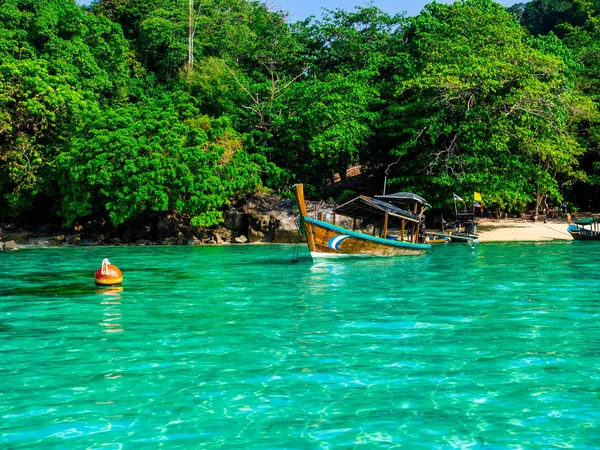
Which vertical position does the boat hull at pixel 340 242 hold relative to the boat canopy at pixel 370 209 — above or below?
below

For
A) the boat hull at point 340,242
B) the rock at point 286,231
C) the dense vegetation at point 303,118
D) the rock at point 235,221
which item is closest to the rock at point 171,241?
the dense vegetation at point 303,118

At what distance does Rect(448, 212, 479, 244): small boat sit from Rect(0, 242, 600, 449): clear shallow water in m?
14.0

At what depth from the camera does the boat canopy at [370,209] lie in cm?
2352

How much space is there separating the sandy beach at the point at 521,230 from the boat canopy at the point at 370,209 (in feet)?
32.8

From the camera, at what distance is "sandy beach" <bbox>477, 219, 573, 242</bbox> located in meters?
34.1

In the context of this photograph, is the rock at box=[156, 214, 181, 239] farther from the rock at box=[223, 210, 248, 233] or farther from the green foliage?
the rock at box=[223, 210, 248, 233]

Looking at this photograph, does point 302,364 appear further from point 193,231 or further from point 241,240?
point 193,231

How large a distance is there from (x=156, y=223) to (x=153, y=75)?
15.5m

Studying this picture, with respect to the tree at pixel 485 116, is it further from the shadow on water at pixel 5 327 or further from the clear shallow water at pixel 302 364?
the shadow on water at pixel 5 327

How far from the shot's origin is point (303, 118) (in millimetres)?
36438

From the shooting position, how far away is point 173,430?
629 centimetres

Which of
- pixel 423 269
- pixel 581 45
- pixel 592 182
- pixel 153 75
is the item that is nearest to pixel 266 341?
pixel 423 269

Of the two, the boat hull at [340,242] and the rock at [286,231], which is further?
the rock at [286,231]

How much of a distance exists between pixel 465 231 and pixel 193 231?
14322 millimetres
